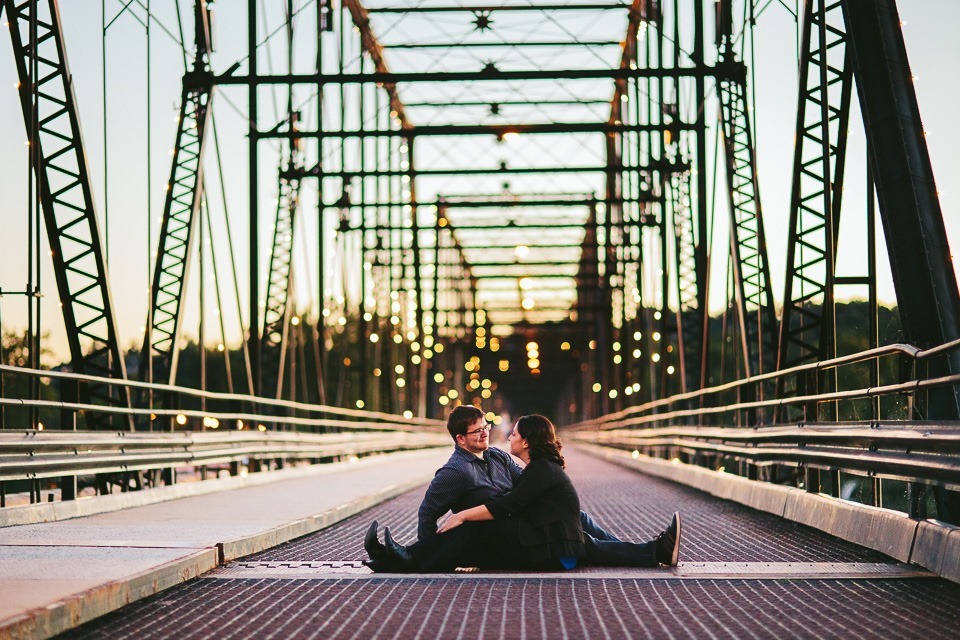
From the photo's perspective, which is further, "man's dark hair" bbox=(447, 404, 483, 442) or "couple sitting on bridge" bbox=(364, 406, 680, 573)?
"man's dark hair" bbox=(447, 404, 483, 442)

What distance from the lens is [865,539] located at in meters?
9.66

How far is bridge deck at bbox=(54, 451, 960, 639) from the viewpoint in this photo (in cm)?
638

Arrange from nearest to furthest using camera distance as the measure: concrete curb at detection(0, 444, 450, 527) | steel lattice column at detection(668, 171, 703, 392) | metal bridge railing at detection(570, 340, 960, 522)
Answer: metal bridge railing at detection(570, 340, 960, 522), concrete curb at detection(0, 444, 450, 527), steel lattice column at detection(668, 171, 703, 392)

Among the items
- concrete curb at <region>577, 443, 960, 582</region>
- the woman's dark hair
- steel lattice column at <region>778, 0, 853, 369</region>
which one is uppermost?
steel lattice column at <region>778, 0, 853, 369</region>

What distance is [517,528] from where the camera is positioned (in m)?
8.64

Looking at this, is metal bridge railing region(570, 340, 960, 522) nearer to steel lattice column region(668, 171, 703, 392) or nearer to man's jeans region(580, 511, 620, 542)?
man's jeans region(580, 511, 620, 542)

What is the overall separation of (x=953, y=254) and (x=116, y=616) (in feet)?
20.7

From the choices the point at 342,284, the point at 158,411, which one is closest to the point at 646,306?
the point at 342,284

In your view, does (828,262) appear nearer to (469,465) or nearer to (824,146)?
(824,146)

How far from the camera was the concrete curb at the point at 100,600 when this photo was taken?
19.3ft

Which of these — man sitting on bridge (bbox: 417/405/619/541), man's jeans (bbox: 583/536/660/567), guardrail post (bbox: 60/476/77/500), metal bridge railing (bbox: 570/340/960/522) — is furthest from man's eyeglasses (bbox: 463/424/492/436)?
guardrail post (bbox: 60/476/77/500)

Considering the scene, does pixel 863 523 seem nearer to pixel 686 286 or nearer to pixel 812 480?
pixel 812 480

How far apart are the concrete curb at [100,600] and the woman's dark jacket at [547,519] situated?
1785mm

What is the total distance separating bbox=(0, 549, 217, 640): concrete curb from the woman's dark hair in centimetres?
201
